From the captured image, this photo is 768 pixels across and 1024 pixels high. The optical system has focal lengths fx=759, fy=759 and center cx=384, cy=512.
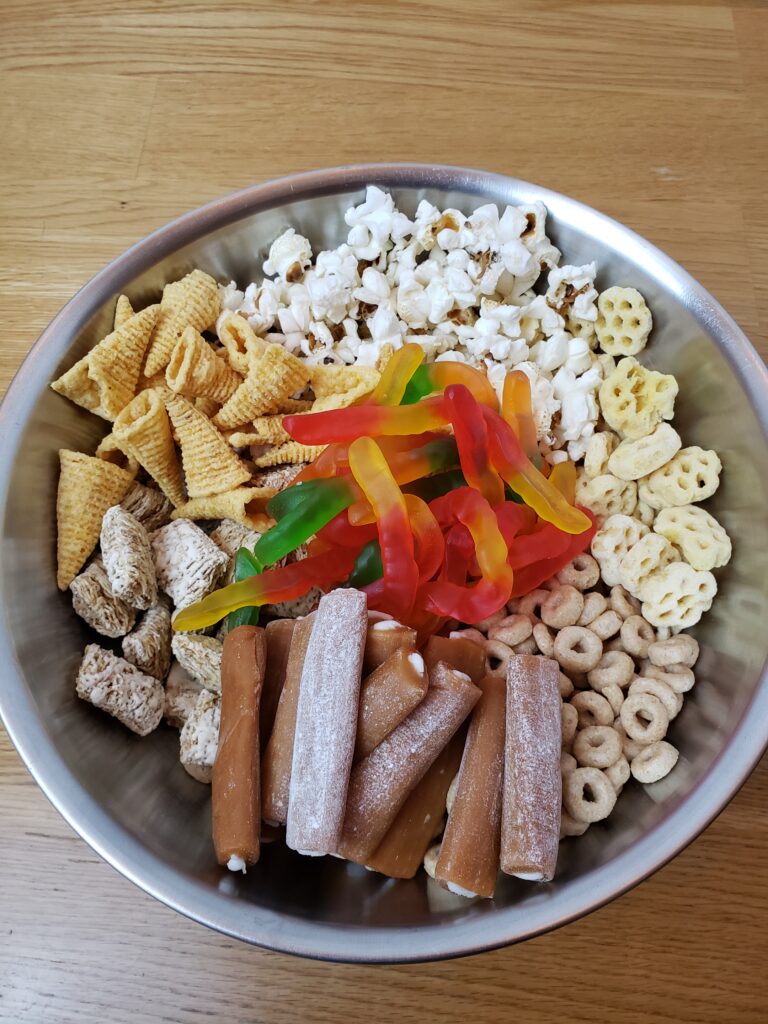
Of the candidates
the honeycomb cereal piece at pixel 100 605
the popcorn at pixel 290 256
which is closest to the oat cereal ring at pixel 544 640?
the honeycomb cereal piece at pixel 100 605

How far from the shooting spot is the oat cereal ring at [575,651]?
78 cm

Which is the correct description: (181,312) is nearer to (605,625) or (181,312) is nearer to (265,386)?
(265,386)

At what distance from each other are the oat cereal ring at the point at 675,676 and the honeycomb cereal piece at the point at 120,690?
20.1 inches

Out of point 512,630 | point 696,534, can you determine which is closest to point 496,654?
point 512,630

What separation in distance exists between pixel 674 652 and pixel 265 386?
0.53m

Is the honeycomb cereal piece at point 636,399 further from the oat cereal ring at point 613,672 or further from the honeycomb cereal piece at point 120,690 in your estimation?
the honeycomb cereal piece at point 120,690

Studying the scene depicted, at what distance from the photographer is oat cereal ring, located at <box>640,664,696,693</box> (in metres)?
0.78

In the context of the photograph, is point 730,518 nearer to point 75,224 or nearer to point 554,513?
point 554,513

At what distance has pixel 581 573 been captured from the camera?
833 millimetres

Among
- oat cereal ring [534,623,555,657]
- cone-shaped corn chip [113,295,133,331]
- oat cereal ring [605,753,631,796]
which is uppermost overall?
cone-shaped corn chip [113,295,133,331]

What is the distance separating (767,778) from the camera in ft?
2.69

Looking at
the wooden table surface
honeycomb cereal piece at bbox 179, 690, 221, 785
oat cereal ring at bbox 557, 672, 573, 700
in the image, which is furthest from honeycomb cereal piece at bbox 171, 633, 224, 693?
oat cereal ring at bbox 557, 672, 573, 700

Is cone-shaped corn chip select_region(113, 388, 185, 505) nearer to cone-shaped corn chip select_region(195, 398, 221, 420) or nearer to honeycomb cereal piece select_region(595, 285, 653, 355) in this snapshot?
cone-shaped corn chip select_region(195, 398, 221, 420)

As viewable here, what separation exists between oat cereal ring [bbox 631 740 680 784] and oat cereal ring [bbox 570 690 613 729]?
46 millimetres
